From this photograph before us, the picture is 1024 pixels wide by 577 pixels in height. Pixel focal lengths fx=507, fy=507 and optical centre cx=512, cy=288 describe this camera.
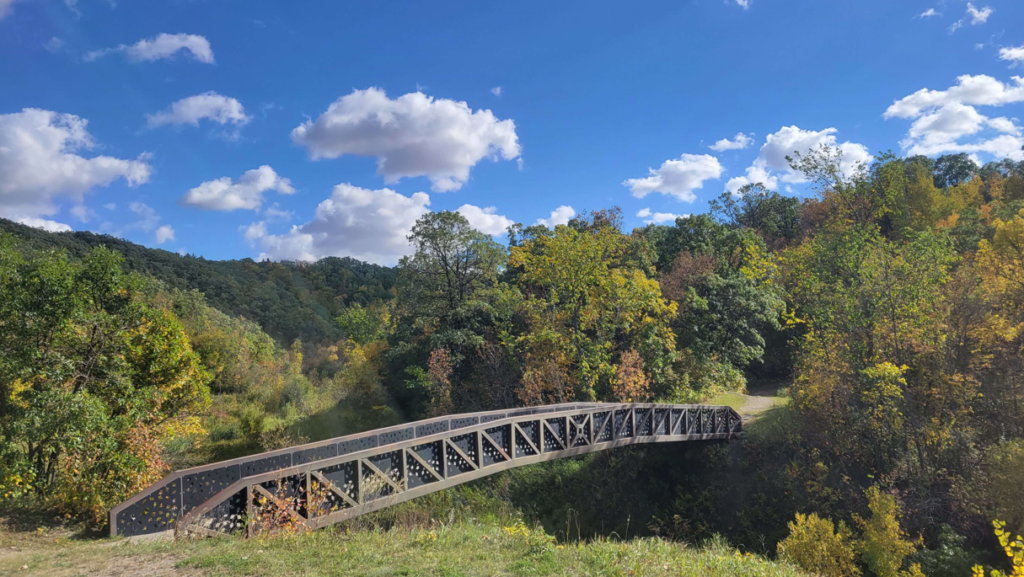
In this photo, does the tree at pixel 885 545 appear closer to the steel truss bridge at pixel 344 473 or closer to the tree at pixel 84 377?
the steel truss bridge at pixel 344 473

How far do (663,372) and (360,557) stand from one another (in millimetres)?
18609

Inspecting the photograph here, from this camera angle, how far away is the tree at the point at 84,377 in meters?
9.49

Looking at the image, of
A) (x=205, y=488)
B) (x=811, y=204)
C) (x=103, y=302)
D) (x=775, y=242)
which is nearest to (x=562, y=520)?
(x=205, y=488)

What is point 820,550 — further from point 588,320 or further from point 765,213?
point 765,213

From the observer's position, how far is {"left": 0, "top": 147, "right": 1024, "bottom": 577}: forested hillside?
35.1 ft

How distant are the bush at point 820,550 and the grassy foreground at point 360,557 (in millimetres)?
5549

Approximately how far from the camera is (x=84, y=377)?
10.6 metres

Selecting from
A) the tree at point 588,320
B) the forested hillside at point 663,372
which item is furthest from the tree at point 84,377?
the tree at point 588,320

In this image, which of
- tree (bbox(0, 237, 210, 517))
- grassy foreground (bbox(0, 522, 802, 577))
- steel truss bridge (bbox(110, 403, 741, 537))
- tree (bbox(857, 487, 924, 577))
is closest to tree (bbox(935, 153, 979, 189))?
tree (bbox(857, 487, 924, 577))

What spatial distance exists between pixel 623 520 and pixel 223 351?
73.8ft

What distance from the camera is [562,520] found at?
61.9 ft

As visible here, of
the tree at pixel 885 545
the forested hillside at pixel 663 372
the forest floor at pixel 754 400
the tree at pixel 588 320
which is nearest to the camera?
the forested hillside at pixel 663 372

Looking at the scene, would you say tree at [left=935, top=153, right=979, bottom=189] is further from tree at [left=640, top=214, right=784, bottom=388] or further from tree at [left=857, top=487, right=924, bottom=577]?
tree at [left=857, top=487, right=924, bottom=577]

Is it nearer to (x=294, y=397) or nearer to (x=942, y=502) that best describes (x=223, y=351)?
(x=294, y=397)
